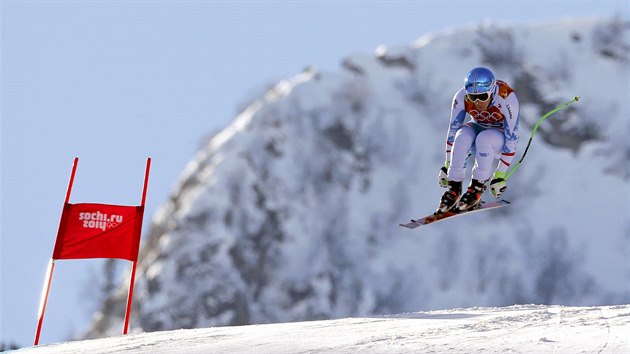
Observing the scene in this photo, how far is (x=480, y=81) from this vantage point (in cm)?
1162

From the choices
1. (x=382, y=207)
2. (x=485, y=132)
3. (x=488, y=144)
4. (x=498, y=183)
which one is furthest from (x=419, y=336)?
(x=382, y=207)

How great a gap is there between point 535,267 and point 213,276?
67.5 ft

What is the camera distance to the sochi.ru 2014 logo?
44.7 ft

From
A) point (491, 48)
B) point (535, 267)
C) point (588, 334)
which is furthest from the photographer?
point (491, 48)

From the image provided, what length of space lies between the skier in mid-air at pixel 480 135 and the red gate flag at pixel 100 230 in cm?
392

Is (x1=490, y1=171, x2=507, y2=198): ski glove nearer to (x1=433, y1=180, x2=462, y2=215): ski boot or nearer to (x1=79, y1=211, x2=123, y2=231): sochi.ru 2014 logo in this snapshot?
(x1=433, y1=180, x2=462, y2=215): ski boot

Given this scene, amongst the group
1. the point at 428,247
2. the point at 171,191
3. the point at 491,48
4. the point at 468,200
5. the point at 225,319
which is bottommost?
the point at 468,200

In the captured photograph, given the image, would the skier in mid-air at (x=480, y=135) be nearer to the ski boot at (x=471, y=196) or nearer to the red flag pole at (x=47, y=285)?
the ski boot at (x=471, y=196)

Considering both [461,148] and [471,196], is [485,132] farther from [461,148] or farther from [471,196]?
[471,196]

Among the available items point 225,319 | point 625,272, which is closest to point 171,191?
point 225,319

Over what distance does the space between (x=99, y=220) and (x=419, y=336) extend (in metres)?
5.19

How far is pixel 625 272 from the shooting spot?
69.8 metres

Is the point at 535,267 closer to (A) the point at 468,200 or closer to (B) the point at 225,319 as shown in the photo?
(B) the point at 225,319

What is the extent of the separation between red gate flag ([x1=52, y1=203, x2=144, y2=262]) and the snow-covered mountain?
47.8m
